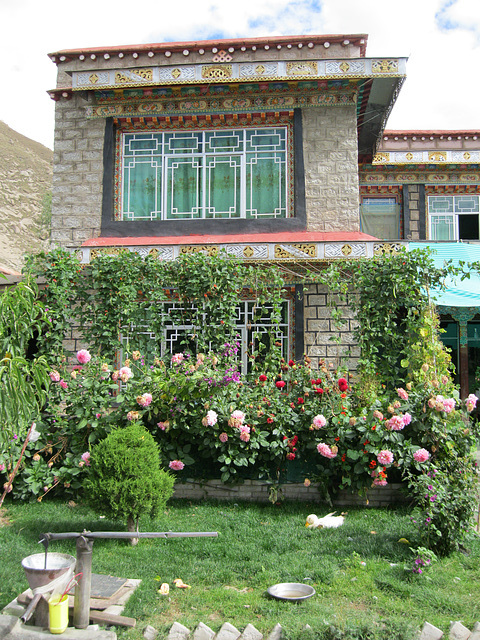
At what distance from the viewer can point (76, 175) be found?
37.6 ft

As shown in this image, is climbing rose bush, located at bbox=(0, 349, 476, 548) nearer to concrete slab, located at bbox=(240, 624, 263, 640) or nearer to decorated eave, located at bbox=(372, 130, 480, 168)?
concrete slab, located at bbox=(240, 624, 263, 640)

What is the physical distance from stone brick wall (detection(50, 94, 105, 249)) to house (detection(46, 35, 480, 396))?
0.8 inches

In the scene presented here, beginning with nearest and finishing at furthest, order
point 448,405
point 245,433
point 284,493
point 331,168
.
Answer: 1. point 448,405
2. point 245,433
3. point 284,493
4. point 331,168

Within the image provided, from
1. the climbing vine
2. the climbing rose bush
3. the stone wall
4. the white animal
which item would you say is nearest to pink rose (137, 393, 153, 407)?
the climbing rose bush

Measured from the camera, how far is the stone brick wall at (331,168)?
11.0 m

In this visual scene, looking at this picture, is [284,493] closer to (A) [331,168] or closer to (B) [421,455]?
(B) [421,455]

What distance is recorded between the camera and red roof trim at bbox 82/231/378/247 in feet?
33.9

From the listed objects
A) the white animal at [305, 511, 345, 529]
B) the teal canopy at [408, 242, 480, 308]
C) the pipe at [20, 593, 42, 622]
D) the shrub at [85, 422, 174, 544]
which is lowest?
the white animal at [305, 511, 345, 529]

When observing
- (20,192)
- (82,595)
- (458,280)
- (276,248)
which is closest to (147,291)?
(276,248)

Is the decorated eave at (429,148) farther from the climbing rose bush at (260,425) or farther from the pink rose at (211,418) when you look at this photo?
the pink rose at (211,418)

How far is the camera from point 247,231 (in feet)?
36.6

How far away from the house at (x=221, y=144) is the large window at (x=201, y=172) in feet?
0.07

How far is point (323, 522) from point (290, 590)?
1.52m

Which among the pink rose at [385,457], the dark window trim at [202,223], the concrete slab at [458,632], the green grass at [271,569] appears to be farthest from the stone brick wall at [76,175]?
the concrete slab at [458,632]
